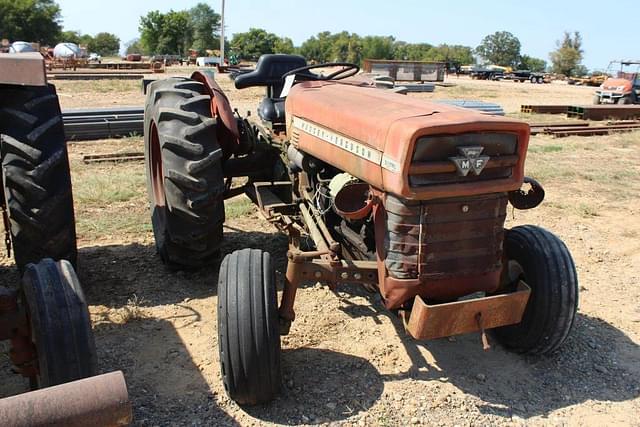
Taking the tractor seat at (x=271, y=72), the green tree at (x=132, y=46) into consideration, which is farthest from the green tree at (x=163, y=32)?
the tractor seat at (x=271, y=72)

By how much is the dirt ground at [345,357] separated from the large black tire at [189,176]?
0.37 meters

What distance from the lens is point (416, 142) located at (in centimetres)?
275

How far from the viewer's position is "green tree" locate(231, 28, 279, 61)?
220ft

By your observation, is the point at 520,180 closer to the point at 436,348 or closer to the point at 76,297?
the point at 436,348

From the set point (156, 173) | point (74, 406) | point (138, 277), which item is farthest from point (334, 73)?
point (74, 406)

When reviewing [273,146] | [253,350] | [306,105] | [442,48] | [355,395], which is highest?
[442,48]

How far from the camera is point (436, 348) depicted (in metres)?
3.74

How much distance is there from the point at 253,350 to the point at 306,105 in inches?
67.0

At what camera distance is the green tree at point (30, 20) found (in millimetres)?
56188

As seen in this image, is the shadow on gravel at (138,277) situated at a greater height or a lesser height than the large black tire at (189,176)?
lesser

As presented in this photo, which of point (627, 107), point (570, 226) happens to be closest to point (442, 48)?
point (627, 107)

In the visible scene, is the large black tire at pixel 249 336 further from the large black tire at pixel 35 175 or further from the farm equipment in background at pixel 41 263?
the large black tire at pixel 35 175

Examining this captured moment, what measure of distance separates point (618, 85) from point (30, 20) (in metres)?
56.2

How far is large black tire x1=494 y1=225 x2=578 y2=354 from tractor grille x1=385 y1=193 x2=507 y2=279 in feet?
1.52
